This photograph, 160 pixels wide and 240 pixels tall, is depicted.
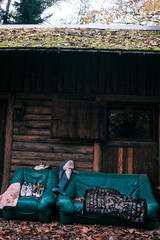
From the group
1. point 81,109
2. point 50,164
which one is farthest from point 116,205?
point 81,109

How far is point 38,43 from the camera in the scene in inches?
210

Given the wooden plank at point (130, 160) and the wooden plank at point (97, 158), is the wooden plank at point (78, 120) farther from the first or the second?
the wooden plank at point (130, 160)

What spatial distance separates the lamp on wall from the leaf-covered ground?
2525mm

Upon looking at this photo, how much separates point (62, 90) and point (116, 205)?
10.2 feet

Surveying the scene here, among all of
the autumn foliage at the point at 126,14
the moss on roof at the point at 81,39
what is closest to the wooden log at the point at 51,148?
the moss on roof at the point at 81,39

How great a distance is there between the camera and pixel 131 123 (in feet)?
19.7

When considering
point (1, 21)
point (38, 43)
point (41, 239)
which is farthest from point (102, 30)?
point (1, 21)

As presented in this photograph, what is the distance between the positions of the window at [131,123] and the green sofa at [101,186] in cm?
103

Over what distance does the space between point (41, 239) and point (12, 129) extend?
9.79 ft

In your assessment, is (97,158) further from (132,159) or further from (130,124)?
(130,124)

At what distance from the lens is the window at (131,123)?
598 cm

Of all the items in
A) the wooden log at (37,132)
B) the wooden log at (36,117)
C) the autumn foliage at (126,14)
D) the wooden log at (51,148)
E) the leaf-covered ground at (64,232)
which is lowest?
the leaf-covered ground at (64,232)

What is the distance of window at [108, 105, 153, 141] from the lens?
5.98 metres

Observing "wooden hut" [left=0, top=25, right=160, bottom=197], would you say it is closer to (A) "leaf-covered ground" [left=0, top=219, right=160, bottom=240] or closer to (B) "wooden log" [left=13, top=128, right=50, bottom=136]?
(B) "wooden log" [left=13, top=128, right=50, bottom=136]
